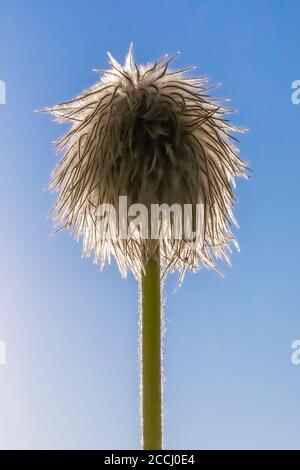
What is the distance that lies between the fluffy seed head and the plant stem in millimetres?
339

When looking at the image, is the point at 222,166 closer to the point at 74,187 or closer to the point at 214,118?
the point at 214,118

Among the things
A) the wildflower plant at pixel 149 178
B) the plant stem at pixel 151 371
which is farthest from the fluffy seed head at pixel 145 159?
the plant stem at pixel 151 371

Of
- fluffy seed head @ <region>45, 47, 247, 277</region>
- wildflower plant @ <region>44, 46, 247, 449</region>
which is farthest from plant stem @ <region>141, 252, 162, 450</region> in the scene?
fluffy seed head @ <region>45, 47, 247, 277</region>

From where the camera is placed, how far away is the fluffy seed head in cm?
427

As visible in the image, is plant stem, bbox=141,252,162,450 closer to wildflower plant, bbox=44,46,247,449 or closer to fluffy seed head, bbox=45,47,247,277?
wildflower plant, bbox=44,46,247,449

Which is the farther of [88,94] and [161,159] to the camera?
[88,94]

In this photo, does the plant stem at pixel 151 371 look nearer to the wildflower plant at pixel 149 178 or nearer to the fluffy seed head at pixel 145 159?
the wildflower plant at pixel 149 178

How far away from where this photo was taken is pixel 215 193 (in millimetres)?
4477

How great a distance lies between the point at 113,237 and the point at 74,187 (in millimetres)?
406

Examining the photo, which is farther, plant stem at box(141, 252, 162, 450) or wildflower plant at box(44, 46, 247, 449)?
wildflower plant at box(44, 46, 247, 449)

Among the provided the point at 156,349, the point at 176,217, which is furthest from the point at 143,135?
the point at 156,349

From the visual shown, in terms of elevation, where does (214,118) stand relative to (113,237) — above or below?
above

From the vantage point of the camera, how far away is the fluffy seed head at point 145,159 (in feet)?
14.0

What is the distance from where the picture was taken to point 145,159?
4266 mm
